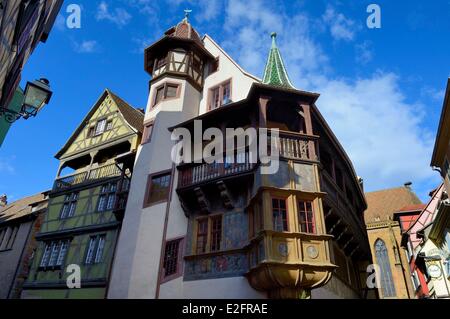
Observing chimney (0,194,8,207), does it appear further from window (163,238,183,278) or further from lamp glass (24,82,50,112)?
lamp glass (24,82,50,112)

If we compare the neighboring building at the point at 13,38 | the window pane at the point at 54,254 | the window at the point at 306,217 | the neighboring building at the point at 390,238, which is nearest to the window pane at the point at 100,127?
the window pane at the point at 54,254

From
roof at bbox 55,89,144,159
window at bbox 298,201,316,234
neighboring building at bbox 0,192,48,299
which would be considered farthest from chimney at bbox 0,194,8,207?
window at bbox 298,201,316,234

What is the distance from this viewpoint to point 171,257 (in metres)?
12.8

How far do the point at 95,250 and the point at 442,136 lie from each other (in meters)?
17.6

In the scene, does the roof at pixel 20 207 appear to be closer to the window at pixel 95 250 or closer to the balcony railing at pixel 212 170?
the window at pixel 95 250

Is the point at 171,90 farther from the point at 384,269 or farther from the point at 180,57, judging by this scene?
the point at 384,269

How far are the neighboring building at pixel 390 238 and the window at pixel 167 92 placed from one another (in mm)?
23540

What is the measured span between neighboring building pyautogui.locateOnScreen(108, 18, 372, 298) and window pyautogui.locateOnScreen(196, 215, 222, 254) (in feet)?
0.13

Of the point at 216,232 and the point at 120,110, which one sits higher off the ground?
the point at 120,110

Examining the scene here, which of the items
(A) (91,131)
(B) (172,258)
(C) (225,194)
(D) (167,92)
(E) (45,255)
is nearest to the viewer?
(C) (225,194)

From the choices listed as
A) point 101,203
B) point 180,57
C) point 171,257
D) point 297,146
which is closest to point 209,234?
point 171,257

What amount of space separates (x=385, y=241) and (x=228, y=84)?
24394 mm

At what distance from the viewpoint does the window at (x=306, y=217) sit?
10691 millimetres

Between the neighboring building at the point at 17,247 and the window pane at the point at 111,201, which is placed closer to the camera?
the window pane at the point at 111,201
